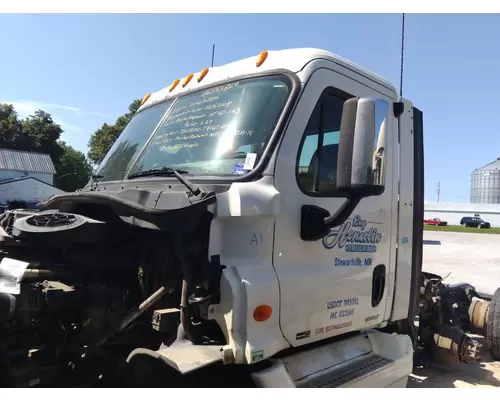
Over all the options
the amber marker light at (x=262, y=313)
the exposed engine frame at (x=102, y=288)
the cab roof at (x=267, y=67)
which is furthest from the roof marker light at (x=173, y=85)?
the amber marker light at (x=262, y=313)

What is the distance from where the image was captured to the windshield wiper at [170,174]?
8.48 ft

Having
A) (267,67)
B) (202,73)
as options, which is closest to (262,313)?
(267,67)

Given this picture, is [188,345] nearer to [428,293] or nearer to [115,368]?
[115,368]

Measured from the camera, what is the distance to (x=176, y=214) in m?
2.46

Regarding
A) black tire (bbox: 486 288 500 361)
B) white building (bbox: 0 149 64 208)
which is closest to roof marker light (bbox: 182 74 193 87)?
black tire (bbox: 486 288 500 361)

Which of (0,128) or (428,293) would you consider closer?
(428,293)

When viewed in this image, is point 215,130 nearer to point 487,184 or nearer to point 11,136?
point 11,136

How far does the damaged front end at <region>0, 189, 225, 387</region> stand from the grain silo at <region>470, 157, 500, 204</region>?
8130 cm

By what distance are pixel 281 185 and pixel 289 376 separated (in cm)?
117

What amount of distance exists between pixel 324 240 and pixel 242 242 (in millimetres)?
668

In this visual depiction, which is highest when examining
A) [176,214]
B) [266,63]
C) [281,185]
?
[266,63]

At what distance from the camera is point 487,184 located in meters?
75.0

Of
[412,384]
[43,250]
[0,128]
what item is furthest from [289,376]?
[0,128]

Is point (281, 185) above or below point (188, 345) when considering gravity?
above
